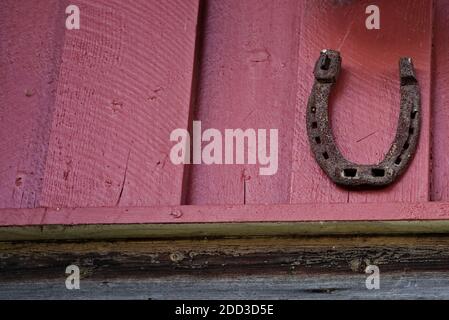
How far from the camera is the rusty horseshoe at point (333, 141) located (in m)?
1.47

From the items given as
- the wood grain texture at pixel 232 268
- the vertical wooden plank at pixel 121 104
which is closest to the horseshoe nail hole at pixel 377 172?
the wood grain texture at pixel 232 268

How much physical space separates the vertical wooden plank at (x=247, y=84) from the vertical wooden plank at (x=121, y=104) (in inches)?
2.1

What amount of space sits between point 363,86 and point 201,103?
0.26 m

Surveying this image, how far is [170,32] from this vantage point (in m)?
1.64

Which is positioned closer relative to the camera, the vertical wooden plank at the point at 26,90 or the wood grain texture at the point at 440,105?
the wood grain texture at the point at 440,105

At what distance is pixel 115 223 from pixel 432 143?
496 millimetres

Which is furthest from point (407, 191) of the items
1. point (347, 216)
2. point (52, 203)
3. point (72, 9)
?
point (72, 9)

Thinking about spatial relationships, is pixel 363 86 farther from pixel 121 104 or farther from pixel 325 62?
pixel 121 104

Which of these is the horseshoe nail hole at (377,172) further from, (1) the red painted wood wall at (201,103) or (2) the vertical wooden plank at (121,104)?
(2) the vertical wooden plank at (121,104)

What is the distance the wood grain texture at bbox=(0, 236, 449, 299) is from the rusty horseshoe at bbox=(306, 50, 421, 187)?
0.10 m

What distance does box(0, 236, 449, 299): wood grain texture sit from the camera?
1.49 meters

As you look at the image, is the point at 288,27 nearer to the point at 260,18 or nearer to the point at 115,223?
the point at 260,18

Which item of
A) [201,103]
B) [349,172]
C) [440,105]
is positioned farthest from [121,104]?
[440,105]

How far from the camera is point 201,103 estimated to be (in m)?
1.63
